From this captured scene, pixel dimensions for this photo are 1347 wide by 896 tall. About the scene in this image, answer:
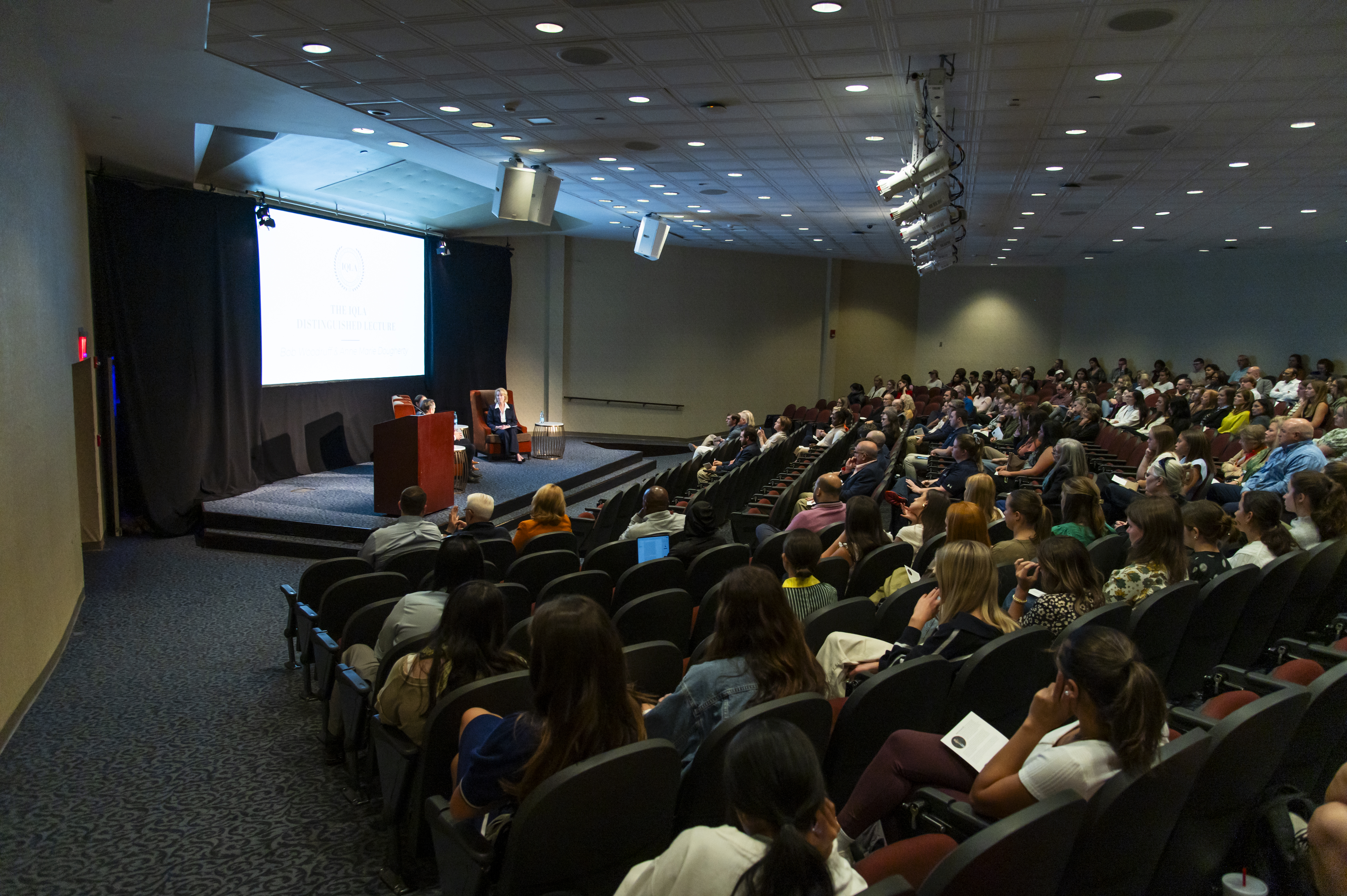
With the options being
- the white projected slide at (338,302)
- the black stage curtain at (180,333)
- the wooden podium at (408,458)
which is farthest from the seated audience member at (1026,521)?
the white projected slide at (338,302)

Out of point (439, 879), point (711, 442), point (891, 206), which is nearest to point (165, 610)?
point (439, 879)

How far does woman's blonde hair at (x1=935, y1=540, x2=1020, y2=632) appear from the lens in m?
2.81

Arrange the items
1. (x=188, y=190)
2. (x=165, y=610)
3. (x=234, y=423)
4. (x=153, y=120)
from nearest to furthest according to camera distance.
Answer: (x=165, y=610) → (x=153, y=120) → (x=188, y=190) → (x=234, y=423)

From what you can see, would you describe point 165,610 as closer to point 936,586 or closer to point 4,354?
point 4,354

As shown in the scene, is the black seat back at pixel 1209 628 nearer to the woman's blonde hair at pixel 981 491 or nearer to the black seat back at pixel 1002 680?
the black seat back at pixel 1002 680

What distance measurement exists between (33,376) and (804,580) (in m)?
4.56

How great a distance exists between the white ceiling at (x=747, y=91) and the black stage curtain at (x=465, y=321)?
426 cm

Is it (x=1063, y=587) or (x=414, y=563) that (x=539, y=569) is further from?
(x=1063, y=587)

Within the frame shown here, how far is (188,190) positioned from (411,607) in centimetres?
787

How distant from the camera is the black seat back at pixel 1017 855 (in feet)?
4.73

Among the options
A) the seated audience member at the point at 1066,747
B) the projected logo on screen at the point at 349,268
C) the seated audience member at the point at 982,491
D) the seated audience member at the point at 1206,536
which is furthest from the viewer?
the projected logo on screen at the point at 349,268

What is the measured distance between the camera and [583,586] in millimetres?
3867

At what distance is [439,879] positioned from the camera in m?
2.62

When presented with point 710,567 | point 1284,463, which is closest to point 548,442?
point 710,567
